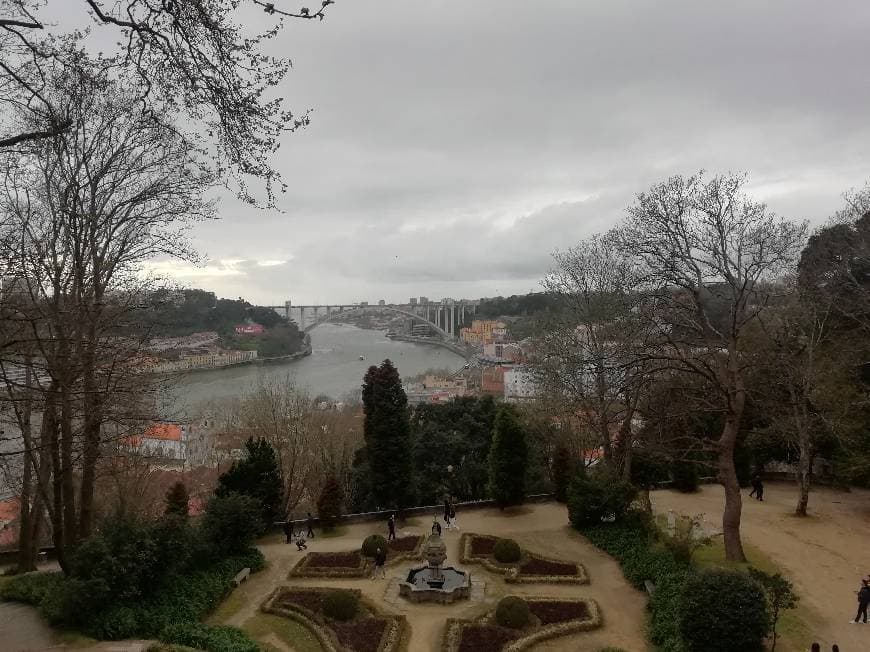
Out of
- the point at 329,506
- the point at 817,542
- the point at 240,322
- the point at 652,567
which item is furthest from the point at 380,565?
the point at 240,322

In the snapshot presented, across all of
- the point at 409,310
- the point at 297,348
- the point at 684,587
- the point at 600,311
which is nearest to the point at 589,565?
the point at 684,587

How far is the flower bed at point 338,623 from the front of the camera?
868 cm

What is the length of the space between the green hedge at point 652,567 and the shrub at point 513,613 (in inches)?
76.7

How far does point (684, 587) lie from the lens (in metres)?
7.84

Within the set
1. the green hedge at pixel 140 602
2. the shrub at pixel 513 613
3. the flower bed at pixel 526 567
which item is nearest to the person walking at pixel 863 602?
the flower bed at pixel 526 567

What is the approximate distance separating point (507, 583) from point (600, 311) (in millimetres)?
7073

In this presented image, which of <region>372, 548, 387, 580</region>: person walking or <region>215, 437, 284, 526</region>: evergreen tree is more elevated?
<region>215, 437, 284, 526</region>: evergreen tree

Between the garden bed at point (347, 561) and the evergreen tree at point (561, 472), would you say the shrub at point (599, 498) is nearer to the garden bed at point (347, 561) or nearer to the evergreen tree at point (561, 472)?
the evergreen tree at point (561, 472)

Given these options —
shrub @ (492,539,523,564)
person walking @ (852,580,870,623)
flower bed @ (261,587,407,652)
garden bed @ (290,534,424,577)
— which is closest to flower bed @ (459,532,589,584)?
shrub @ (492,539,523,564)

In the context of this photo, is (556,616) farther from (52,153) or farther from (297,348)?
(297,348)

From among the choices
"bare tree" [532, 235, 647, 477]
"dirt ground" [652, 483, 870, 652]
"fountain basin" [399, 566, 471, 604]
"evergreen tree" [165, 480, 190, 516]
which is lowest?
"fountain basin" [399, 566, 471, 604]

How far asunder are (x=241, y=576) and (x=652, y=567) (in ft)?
26.4

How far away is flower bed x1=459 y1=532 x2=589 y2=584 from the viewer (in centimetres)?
1094

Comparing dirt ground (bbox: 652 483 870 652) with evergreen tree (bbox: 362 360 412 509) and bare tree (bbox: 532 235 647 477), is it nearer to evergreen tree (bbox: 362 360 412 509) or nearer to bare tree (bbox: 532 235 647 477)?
bare tree (bbox: 532 235 647 477)
